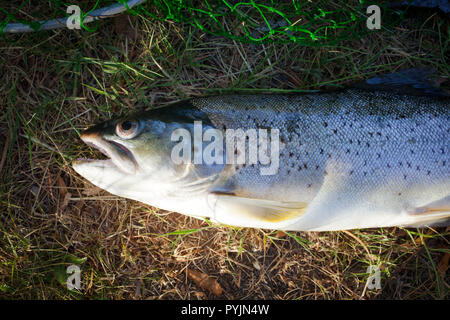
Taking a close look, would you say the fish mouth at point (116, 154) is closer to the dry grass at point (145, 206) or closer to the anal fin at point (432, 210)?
the dry grass at point (145, 206)

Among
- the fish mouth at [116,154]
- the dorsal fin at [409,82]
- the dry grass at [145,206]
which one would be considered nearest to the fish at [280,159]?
the fish mouth at [116,154]

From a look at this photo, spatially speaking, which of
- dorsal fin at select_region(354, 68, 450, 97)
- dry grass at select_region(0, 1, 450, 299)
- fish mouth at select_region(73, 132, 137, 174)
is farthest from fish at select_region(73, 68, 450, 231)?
dry grass at select_region(0, 1, 450, 299)

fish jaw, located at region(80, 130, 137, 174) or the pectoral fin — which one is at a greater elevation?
fish jaw, located at region(80, 130, 137, 174)

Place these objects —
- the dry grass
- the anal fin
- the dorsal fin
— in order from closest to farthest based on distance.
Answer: the anal fin, the dorsal fin, the dry grass

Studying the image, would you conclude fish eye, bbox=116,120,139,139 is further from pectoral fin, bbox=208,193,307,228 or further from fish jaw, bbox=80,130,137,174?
pectoral fin, bbox=208,193,307,228

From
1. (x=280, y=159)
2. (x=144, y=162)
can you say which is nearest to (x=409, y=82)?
(x=280, y=159)

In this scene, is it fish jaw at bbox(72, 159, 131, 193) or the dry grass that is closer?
fish jaw at bbox(72, 159, 131, 193)

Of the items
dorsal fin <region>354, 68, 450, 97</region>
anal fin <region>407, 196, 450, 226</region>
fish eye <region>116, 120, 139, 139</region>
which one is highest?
dorsal fin <region>354, 68, 450, 97</region>
